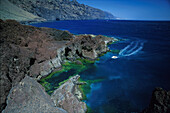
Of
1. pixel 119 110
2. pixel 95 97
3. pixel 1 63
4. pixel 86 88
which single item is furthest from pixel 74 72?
pixel 1 63

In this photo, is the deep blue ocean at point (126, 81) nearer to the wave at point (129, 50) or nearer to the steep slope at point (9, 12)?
the wave at point (129, 50)

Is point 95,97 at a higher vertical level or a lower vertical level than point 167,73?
lower

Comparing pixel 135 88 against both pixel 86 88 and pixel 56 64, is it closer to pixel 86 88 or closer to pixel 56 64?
pixel 86 88

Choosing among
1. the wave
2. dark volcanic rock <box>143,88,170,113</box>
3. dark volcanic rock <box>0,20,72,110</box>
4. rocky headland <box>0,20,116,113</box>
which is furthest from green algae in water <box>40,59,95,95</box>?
the wave

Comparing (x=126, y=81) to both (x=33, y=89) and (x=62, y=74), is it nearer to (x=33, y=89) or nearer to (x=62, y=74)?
(x=62, y=74)

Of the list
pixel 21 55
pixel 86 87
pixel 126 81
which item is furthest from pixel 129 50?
pixel 21 55

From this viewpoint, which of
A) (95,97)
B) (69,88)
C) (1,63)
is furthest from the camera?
(95,97)

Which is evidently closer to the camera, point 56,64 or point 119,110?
point 119,110

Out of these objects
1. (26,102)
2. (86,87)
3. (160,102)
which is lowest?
(86,87)

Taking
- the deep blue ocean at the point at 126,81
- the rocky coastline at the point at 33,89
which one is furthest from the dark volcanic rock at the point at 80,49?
the rocky coastline at the point at 33,89

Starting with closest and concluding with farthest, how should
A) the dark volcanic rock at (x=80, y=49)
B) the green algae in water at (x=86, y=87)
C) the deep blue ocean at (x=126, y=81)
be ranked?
the deep blue ocean at (x=126, y=81) → the green algae in water at (x=86, y=87) → the dark volcanic rock at (x=80, y=49)

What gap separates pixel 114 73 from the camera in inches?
1072

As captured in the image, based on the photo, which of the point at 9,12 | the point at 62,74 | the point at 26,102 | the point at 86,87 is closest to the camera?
the point at 26,102

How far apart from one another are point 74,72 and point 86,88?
6767 millimetres
